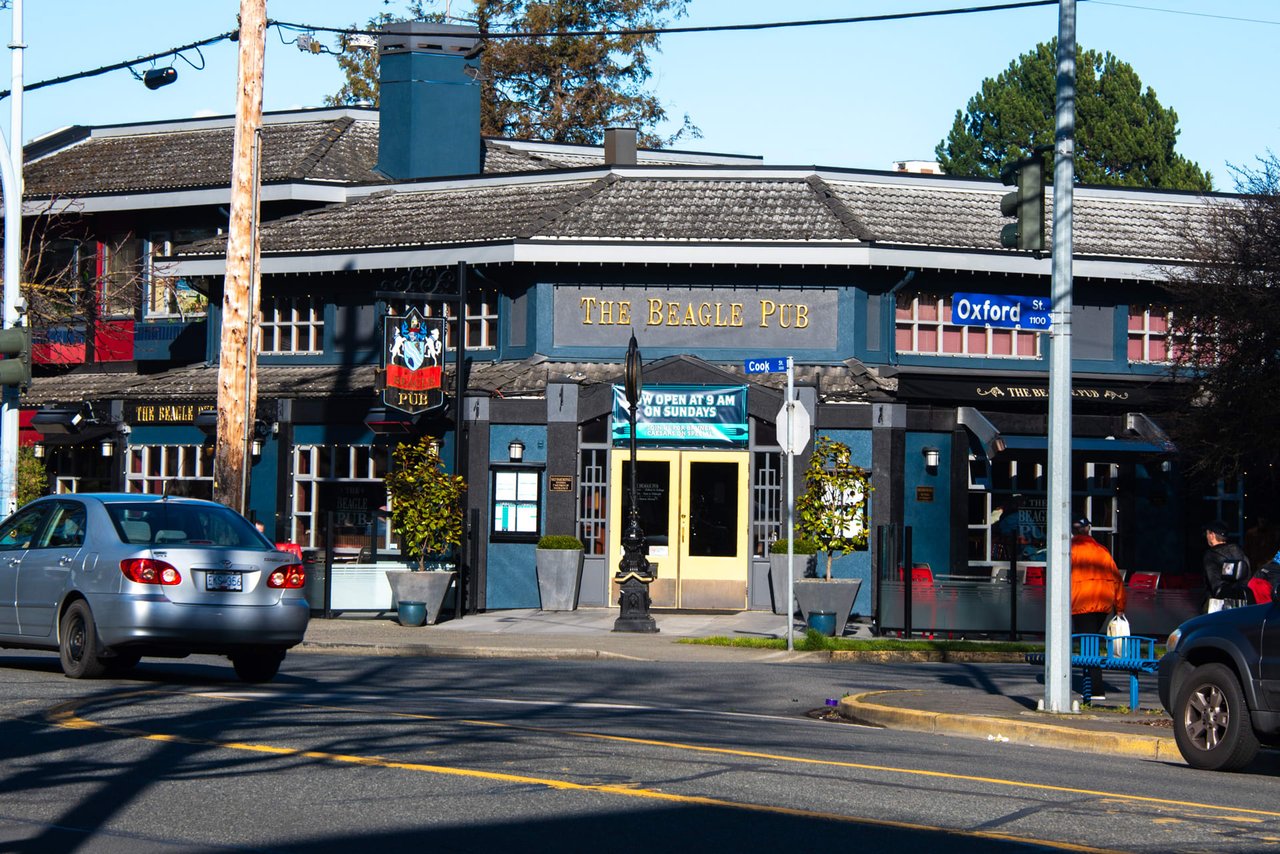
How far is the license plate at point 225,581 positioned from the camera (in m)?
14.2

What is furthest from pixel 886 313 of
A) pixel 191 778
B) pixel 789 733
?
pixel 191 778

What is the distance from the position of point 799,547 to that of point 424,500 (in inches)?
226

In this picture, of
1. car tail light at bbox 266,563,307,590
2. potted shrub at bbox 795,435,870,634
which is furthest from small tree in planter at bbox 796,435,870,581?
car tail light at bbox 266,563,307,590

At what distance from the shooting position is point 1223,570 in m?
18.2

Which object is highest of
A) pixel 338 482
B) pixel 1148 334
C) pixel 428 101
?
pixel 428 101

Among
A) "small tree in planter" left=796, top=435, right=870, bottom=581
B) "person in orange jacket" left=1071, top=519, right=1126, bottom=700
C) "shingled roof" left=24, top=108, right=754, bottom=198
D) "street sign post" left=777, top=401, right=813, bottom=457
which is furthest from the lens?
"shingled roof" left=24, top=108, right=754, bottom=198

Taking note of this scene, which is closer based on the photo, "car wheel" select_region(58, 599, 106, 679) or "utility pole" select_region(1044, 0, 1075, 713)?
"car wheel" select_region(58, 599, 106, 679)

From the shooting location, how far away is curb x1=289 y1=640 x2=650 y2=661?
21.3 metres

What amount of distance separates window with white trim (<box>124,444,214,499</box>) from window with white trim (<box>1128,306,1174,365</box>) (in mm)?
16467

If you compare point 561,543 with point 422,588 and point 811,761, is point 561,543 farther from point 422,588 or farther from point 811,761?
point 811,761

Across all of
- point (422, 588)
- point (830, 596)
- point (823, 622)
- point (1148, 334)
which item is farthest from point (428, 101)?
point (823, 622)

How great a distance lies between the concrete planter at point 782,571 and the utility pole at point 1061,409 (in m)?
11.4

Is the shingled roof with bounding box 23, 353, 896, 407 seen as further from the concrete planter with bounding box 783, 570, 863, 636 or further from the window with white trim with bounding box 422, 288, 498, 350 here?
the concrete planter with bounding box 783, 570, 863, 636

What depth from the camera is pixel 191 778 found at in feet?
31.1
